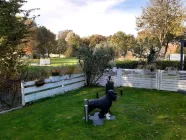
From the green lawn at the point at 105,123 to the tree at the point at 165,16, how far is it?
19.1 m

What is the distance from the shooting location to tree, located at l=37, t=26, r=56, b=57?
45781mm

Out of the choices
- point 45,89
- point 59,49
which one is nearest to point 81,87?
point 45,89

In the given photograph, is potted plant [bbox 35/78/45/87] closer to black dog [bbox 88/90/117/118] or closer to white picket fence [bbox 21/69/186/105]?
white picket fence [bbox 21/69/186/105]

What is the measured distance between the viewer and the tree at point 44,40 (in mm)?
45781

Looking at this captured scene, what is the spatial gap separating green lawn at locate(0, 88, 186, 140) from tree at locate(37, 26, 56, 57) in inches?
1566

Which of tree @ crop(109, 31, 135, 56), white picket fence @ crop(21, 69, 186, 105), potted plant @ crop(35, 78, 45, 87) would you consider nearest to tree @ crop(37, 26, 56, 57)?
tree @ crop(109, 31, 135, 56)

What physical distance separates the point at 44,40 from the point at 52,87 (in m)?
39.5

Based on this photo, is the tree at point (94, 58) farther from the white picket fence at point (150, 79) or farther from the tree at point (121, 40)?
the tree at point (121, 40)

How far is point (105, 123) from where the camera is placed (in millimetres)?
5426

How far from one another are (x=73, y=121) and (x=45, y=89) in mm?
3612

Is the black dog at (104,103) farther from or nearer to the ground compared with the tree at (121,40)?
nearer to the ground

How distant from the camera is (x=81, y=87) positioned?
36.9ft

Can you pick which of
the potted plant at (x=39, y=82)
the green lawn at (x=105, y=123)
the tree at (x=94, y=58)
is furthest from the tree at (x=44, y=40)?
the green lawn at (x=105, y=123)

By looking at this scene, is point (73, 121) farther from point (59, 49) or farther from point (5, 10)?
point (59, 49)
